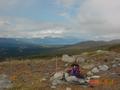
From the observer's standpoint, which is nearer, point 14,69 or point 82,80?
point 82,80

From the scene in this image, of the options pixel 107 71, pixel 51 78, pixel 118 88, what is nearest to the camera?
pixel 118 88

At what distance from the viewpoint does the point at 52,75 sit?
1220 inches

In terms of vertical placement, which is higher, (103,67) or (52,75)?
(103,67)

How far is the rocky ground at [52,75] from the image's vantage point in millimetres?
26422

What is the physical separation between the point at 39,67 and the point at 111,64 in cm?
850

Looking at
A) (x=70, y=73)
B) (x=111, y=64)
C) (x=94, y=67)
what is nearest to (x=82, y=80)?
(x=70, y=73)

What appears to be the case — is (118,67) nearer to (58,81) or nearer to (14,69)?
(58,81)

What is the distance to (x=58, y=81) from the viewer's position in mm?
27750

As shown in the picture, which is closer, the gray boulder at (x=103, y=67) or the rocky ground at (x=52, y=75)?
the rocky ground at (x=52, y=75)

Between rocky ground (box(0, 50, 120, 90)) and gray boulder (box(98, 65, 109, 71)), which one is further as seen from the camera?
gray boulder (box(98, 65, 109, 71))

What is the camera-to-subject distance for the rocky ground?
86.7ft

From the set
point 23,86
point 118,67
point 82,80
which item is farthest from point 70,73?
point 118,67

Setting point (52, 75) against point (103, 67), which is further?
point (103, 67)

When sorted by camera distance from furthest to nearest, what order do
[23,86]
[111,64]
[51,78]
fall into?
1. [111,64]
2. [51,78]
3. [23,86]
